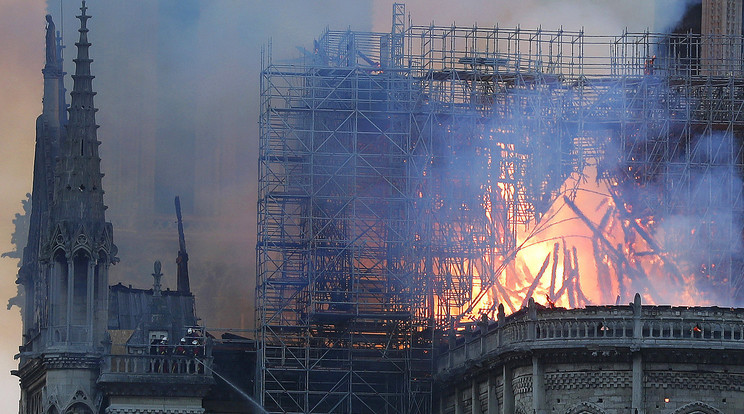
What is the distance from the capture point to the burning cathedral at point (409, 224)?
108 m

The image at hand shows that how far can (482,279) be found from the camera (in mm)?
110250

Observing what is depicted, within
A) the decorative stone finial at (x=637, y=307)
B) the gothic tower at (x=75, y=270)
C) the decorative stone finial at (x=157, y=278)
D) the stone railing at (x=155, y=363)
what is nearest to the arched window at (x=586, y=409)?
the decorative stone finial at (x=637, y=307)

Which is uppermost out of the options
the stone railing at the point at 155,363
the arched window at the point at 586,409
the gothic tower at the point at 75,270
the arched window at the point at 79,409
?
the gothic tower at the point at 75,270

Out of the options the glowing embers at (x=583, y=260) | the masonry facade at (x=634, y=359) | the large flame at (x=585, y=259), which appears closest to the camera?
the masonry facade at (x=634, y=359)

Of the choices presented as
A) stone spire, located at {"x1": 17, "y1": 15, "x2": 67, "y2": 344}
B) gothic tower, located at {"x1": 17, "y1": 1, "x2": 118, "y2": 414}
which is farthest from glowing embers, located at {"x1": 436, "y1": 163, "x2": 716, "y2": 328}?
stone spire, located at {"x1": 17, "y1": 15, "x2": 67, "y2": 344}

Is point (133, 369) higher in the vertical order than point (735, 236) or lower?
lower

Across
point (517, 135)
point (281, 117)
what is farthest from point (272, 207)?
point (517, 135)

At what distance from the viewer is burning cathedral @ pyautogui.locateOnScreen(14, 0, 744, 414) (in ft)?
354

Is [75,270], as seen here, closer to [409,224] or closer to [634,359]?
[409,224]

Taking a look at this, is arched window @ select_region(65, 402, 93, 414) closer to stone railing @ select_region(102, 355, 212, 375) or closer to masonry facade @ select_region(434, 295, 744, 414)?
stone railing @ select_region(102, 355, 212, 375)

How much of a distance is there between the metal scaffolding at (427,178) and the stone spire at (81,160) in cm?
793

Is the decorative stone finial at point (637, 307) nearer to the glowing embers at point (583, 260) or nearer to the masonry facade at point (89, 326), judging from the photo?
the glowing embers at point (583, 260)

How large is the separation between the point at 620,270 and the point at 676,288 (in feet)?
9.45

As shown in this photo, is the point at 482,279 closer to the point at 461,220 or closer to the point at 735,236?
the point at 461,220
